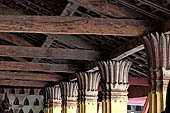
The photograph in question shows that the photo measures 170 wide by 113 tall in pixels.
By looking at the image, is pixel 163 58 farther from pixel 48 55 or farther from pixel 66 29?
pixel 48 55

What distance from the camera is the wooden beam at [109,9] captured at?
7.81 m

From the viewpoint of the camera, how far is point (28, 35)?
12.5 meters

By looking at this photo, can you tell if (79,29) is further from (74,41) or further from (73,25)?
(74,41)

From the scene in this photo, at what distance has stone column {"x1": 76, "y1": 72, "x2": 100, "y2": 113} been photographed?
13.0m

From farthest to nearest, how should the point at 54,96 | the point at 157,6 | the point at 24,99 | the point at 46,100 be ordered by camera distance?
the point at 24,99
the point at 46,100
the point at 54,96
the point at 157,6

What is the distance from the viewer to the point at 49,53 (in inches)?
427

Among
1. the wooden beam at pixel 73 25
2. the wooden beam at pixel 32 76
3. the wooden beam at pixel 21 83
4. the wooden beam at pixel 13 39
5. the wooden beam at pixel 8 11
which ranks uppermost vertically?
the wooden beam at pixel 8 11

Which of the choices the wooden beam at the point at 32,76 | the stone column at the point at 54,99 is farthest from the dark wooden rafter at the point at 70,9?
the stone column at the point at 54,99

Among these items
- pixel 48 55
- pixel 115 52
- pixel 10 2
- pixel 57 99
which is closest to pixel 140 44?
pixel 115 52

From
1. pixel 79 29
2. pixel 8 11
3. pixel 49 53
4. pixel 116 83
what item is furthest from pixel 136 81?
pixel 79 29

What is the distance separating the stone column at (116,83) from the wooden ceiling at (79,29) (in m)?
0.25

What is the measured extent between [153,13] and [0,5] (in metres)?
4.98

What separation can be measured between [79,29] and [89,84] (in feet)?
18.6

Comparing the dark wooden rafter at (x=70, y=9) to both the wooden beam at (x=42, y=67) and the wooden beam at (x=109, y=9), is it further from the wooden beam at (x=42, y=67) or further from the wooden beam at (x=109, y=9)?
the wooden beam at (x=42, y=67)
